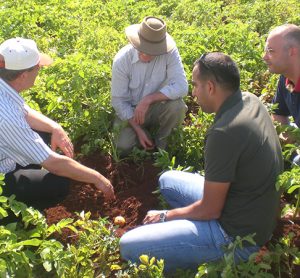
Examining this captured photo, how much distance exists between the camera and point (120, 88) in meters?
4.20

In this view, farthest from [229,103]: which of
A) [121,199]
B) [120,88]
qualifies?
[120,88]

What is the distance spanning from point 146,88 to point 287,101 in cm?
117

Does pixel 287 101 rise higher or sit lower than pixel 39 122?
lower

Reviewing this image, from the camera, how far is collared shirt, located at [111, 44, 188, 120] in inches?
165

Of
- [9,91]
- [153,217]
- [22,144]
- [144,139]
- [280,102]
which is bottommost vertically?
[144,139]

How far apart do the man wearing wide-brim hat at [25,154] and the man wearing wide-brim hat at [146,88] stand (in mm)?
831

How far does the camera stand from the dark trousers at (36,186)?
129 inches

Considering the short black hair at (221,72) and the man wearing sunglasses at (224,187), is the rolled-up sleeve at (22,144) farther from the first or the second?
the short black hair at (221,72)

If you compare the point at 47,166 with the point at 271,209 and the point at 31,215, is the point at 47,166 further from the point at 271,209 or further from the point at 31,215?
the point at 271,209

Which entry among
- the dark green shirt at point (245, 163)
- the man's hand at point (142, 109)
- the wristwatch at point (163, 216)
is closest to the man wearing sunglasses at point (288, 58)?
the dark green shirt at point (245, 163)

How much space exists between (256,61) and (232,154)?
2.89 metres

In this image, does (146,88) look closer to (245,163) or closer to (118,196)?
(118,196)

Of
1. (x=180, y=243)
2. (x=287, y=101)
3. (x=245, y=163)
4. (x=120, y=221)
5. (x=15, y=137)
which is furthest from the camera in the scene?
(x=287, y=101)


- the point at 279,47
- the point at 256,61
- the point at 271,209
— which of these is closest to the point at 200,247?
the point at 271,209
